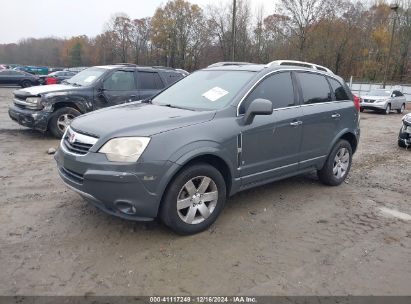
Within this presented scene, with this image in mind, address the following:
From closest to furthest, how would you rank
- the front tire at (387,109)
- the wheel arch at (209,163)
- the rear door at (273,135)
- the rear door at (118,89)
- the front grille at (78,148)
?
the wheel arch at (209,163)
the front grille at (78,148)
the rear door at (273,135)
the rear door at (118,89)
the front tire at (387,109)

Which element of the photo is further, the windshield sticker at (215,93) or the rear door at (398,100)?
the rear door at (398,100)

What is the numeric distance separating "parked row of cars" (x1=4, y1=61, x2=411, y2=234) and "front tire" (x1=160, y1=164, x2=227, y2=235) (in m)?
0.01

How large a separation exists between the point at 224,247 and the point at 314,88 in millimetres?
2847

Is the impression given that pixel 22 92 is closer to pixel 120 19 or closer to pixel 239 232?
pixel 239 232

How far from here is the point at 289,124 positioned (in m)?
4.73

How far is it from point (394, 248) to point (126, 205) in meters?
2.82

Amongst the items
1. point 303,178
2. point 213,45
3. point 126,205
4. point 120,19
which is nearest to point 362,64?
point 213,45

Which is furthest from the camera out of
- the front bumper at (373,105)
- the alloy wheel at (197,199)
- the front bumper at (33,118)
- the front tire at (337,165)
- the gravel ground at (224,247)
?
the front bumper at (373,105)

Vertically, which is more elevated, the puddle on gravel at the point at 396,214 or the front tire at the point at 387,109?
the puddle on gravel at the point at 396,214

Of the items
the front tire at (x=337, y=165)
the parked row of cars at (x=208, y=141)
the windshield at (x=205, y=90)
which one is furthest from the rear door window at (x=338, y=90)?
the windshield at (x=205, y=90)

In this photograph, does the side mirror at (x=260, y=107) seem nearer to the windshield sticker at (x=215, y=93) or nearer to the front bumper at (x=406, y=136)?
the windshield sticker at (x=215, y=93)

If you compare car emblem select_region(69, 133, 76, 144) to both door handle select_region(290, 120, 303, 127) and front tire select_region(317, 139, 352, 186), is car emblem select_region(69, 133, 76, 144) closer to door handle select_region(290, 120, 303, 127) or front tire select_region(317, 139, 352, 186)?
door handle select_region(290, 120, 303, 127)

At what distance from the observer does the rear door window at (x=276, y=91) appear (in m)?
4.43

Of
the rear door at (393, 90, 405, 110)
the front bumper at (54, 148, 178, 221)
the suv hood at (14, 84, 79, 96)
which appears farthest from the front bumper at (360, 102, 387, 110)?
the front bumper at (54, 148, 178, 221)
